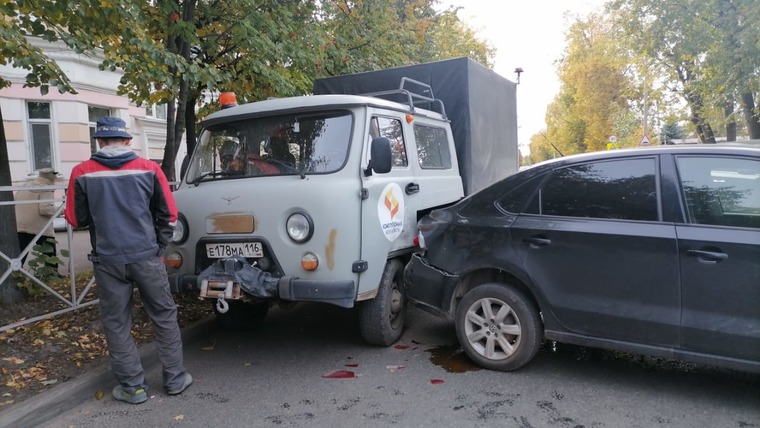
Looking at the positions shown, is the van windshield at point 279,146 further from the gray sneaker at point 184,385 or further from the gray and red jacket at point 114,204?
the gray sneaker at point 184,385

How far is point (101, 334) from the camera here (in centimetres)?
515

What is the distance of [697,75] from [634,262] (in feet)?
54.8

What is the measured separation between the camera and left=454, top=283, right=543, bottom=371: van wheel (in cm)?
419

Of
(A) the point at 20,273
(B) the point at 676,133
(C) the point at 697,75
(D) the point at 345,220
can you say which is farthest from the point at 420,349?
(B) the point at 676,133

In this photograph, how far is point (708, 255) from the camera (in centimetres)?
351

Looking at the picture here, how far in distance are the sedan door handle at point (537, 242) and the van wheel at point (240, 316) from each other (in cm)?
268

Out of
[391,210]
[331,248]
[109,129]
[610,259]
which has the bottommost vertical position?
[610,259]

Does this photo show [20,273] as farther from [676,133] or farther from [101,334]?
[676,133]

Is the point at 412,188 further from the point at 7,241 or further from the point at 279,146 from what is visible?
the point at 7,241

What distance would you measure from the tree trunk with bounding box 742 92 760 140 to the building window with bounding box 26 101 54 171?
18.9 meters

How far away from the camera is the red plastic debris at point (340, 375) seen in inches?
173

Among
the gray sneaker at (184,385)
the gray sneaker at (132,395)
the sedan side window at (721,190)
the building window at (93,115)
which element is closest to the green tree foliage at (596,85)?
the building window at (93,115)

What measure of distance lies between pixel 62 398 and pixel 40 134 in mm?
12983

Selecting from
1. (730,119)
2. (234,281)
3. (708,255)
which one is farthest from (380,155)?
(730,119)
